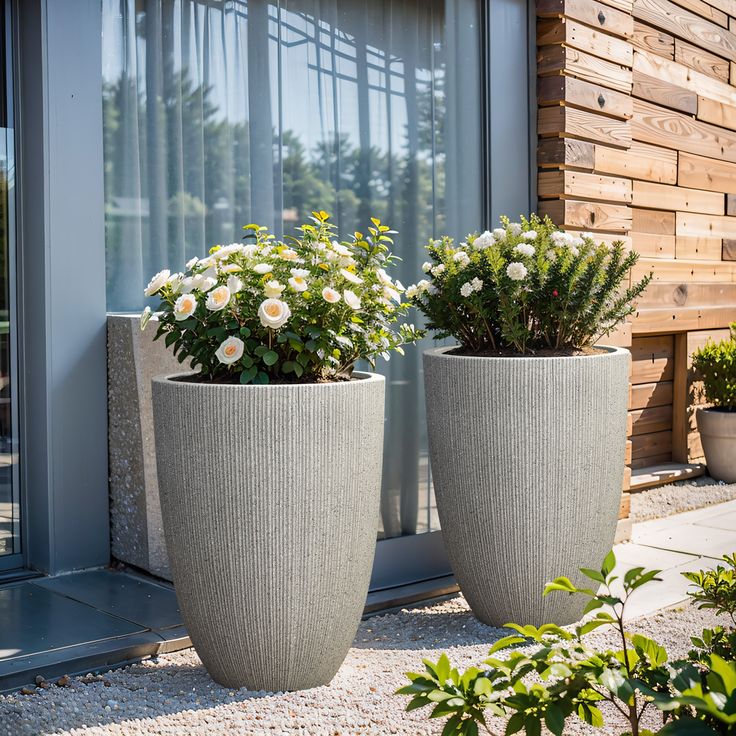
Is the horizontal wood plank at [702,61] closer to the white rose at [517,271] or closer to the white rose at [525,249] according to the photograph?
the white rose at [525,249]

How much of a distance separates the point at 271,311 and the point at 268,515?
1.53 ft

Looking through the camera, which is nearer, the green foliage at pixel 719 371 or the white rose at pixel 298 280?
the white rose at pixel 298 280

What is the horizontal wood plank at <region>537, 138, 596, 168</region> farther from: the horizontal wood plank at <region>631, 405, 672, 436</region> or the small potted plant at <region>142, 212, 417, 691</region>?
the horizontal wood plank at <region>631, 405, 672, 436</region>

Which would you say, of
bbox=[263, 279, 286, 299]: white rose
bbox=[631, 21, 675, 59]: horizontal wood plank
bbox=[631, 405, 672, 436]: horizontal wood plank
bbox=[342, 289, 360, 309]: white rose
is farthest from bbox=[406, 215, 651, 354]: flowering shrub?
bbox=[631, 405, 672, 436]: horizontal wood plank

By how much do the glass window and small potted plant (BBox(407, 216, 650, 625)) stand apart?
644 millimetres

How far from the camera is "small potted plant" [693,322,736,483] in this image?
5281 millimetres

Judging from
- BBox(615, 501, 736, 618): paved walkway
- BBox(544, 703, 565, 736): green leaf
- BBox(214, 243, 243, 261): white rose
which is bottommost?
BBox(615, 501, 736, 618): paved walkway

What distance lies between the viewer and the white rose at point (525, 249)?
108 inches

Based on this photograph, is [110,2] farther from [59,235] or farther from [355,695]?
[355,695]

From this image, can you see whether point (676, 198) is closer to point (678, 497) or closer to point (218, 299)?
point (678, 497)

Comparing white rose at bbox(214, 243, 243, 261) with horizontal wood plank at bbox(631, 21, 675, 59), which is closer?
white rose at bbox(214, 243, 243, 261)

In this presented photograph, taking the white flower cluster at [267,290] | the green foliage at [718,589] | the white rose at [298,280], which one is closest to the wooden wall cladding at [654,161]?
the white flower cluster at [267,290]

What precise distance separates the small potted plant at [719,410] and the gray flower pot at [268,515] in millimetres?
3589

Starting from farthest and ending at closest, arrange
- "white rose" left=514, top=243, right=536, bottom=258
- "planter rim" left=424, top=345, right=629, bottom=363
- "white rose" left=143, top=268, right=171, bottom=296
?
"white rose" left=514, top=243, right=536, bottom=258 < "planter rim" left=424, top=345, right=629, bottom=363 < "white rose" left=143, top=268, right=171, bottom=296
